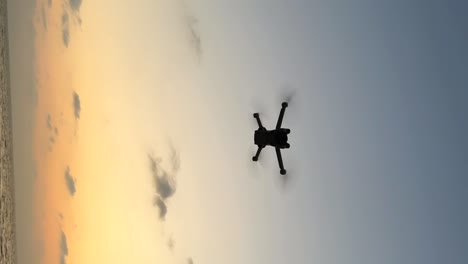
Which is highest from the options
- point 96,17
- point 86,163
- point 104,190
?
point 96,17

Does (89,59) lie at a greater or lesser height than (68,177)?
greater

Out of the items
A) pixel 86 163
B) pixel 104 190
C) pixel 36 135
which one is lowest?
pixel 104 190

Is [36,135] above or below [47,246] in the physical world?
above

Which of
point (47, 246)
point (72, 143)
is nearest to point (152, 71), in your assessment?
point (72, 143)

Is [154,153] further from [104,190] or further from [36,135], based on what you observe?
[36,135]

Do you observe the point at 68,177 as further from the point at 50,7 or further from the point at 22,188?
the point at 50,7

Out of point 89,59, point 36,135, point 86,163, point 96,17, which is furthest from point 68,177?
point 96,17
